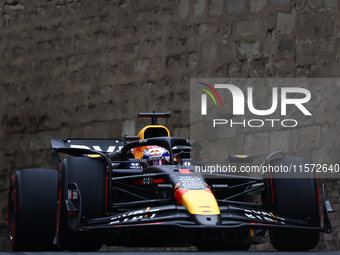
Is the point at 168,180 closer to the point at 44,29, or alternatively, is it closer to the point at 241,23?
the point at 241,23

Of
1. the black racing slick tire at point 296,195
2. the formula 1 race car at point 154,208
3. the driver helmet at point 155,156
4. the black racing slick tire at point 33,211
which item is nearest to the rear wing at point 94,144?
the driver helmet at point 155,156

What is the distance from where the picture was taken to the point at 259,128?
9258 mm

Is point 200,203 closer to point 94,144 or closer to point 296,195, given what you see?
point 296,195

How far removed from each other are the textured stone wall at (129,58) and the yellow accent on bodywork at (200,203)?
150 inches

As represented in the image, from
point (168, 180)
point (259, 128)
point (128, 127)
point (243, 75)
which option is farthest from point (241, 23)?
point (168, 180)

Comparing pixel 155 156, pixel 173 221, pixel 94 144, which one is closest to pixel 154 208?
pixel 173 221

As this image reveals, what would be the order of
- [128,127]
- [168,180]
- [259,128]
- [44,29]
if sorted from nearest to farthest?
[168,180]
[259,128]
[128,127]
[44,29]

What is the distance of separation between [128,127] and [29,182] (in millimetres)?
4532

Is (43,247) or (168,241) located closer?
(168,241)

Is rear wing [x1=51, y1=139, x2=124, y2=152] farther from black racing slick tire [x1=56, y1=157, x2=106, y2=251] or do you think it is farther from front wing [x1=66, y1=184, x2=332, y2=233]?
front wing [x1=66, y1=184, x2=332, y2=233]

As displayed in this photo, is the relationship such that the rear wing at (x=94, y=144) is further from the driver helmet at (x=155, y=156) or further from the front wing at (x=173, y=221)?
the front wing at (x=173, y=221)

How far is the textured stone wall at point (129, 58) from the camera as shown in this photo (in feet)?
30.9

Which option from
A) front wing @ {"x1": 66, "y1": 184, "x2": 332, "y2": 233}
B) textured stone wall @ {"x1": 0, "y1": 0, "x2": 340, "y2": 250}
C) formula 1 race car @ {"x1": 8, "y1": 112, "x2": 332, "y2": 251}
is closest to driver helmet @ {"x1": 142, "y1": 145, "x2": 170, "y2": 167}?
formula 1 race car @ {"x1": 8, "y1": 112, "x2": 332, "y2": 251}

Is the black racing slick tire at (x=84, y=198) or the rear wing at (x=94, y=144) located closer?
the black racing slick tire at (x=84, y=198)
